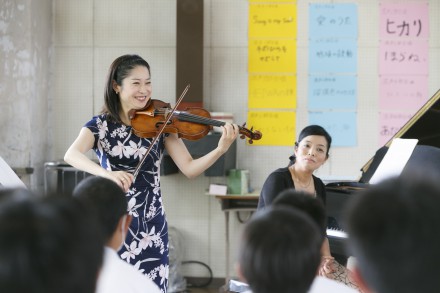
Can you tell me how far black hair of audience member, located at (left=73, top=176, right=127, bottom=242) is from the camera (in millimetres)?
1396

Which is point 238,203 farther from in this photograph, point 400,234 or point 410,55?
point 400,234

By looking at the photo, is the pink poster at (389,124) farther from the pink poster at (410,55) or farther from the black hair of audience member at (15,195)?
the black hair of audience member at (15,195)

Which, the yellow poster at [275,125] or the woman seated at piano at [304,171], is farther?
the yellow poster at [275,125]

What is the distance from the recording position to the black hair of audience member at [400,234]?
0.85m

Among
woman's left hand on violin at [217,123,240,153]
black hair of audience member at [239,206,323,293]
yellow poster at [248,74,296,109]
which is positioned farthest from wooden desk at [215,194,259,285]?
black hair of audience member at [239,206,323,293]

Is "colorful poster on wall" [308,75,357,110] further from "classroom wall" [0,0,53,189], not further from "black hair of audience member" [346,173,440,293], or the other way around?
"black hair of audience member" [346,173,440,293]

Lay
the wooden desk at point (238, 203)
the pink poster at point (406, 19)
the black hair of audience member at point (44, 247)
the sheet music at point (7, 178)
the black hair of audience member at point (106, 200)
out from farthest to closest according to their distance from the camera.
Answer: the pink poster at point (406, 19) < the wooden desk at point (238, 203) < the sheet music at point (7, 178) < the black hair of audience member at point (106, 200) < the black hair of audience member at point (44, 247)

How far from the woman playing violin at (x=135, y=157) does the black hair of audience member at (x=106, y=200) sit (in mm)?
872

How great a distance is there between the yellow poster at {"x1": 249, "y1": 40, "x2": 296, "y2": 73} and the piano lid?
4.70 feet

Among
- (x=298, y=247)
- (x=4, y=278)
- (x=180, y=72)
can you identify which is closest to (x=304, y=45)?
(x=180, y=72)

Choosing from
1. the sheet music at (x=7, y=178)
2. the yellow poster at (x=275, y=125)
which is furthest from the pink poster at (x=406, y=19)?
the sheet music at (x=7, y=178)

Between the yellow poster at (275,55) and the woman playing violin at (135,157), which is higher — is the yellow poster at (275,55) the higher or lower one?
the higher one

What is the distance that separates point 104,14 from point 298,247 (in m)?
4.03

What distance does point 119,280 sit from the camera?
1.23 meters
